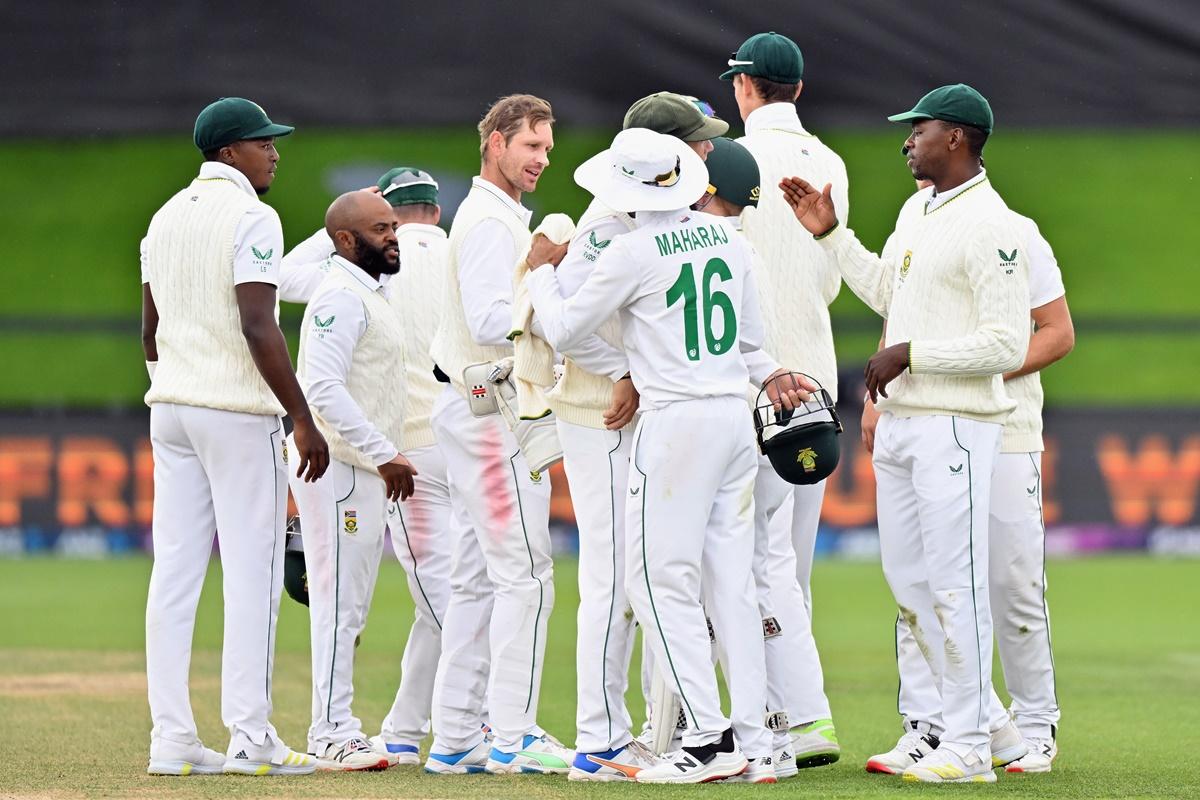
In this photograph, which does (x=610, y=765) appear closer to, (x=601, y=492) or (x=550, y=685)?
(x=601, y=492)

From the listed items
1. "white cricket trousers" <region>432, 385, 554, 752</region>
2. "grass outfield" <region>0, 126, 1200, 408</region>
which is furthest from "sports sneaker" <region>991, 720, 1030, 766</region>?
"grass outfield" <region>0, 126, 1200, 408</region>

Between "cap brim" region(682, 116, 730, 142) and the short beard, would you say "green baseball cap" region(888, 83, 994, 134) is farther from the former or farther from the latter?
the short beard

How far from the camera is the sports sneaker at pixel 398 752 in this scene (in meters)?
5.90

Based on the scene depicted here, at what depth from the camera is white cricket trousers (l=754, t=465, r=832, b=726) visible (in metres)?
5.59

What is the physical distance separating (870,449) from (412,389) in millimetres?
1660

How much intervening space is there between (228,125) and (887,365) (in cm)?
208

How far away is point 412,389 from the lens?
6531 millimetres

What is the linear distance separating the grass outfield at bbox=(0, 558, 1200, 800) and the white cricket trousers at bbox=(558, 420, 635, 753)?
21 cm

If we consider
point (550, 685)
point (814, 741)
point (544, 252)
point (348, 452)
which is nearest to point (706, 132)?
point (544, 252)

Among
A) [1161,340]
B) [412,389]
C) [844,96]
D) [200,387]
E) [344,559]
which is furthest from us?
[1161,340]

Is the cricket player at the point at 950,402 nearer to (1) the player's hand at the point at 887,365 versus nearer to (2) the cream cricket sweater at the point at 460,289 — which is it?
(1) the player's hand at the point at 887,365

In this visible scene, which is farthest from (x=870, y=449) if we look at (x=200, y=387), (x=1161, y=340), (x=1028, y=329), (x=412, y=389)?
(x=1161, y=340)

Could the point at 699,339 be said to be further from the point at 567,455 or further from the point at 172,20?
the point at 172,20

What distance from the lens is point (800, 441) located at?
5.30 meters
